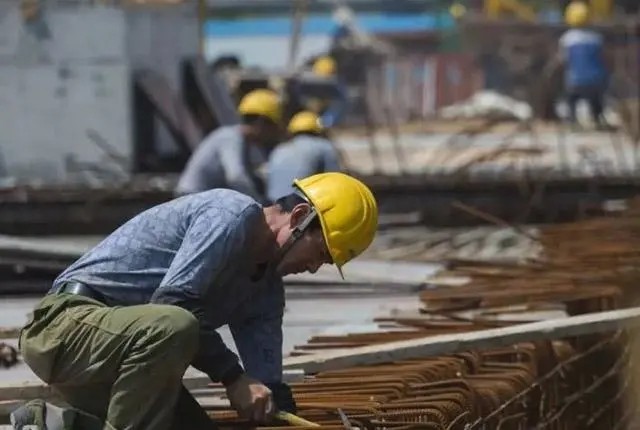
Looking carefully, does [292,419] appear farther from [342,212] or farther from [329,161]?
[329,161]

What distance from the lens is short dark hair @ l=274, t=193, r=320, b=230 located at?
483 cm

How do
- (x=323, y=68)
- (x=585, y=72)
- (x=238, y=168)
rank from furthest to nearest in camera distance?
1. (x=323, y=68)
2. (x=585, y=72)
3. (x=238, y=168)

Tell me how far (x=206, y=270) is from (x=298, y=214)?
33 cm

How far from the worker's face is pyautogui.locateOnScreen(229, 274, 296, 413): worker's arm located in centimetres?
26

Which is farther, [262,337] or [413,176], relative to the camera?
[413,176]

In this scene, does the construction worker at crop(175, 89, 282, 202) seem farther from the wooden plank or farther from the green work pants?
the green work pants

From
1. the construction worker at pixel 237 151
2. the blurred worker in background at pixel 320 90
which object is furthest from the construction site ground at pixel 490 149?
the construction worker at pixel 237 151

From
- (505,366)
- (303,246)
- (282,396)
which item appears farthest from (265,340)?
(505,366)

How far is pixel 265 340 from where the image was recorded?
16.9 ft

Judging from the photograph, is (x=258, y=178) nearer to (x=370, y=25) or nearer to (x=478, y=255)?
(x=478, y=255)

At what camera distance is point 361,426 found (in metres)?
4.95

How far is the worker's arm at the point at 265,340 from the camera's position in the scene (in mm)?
5105

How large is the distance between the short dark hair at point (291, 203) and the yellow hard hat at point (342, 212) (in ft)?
0.05

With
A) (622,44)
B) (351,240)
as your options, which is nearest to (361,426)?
(351,240)
